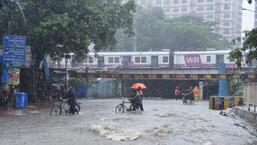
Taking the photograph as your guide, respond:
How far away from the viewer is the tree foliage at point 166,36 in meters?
85.7

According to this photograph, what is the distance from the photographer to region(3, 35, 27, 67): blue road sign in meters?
26.8

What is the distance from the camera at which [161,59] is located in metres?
60.7

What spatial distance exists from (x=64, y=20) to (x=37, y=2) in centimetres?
308

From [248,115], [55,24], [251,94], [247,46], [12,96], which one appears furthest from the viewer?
[12,96]

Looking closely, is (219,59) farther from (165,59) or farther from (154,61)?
(154,61)

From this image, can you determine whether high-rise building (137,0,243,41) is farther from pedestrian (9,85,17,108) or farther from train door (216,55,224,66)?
pedestrian (9,85,17,108)

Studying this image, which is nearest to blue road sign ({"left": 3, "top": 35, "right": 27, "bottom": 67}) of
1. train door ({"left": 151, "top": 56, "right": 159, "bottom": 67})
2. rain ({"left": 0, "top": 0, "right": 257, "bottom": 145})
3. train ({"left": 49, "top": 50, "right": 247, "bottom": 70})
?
rain ({"left": 0, "top": 0, "right": 257, "bottom": 145})

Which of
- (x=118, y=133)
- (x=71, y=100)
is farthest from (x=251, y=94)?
(x=118, y=133)

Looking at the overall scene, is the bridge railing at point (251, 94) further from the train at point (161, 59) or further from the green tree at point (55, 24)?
the train at point (161, 59)

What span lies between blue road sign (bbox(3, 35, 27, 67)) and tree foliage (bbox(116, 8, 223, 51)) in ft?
198

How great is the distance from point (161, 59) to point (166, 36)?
2817 cm

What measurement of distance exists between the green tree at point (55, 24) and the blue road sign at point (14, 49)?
134 inches

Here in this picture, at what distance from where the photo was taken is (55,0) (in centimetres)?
3312

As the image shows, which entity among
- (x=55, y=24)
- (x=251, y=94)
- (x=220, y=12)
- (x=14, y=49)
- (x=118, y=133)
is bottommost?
(x=118, y=133)
